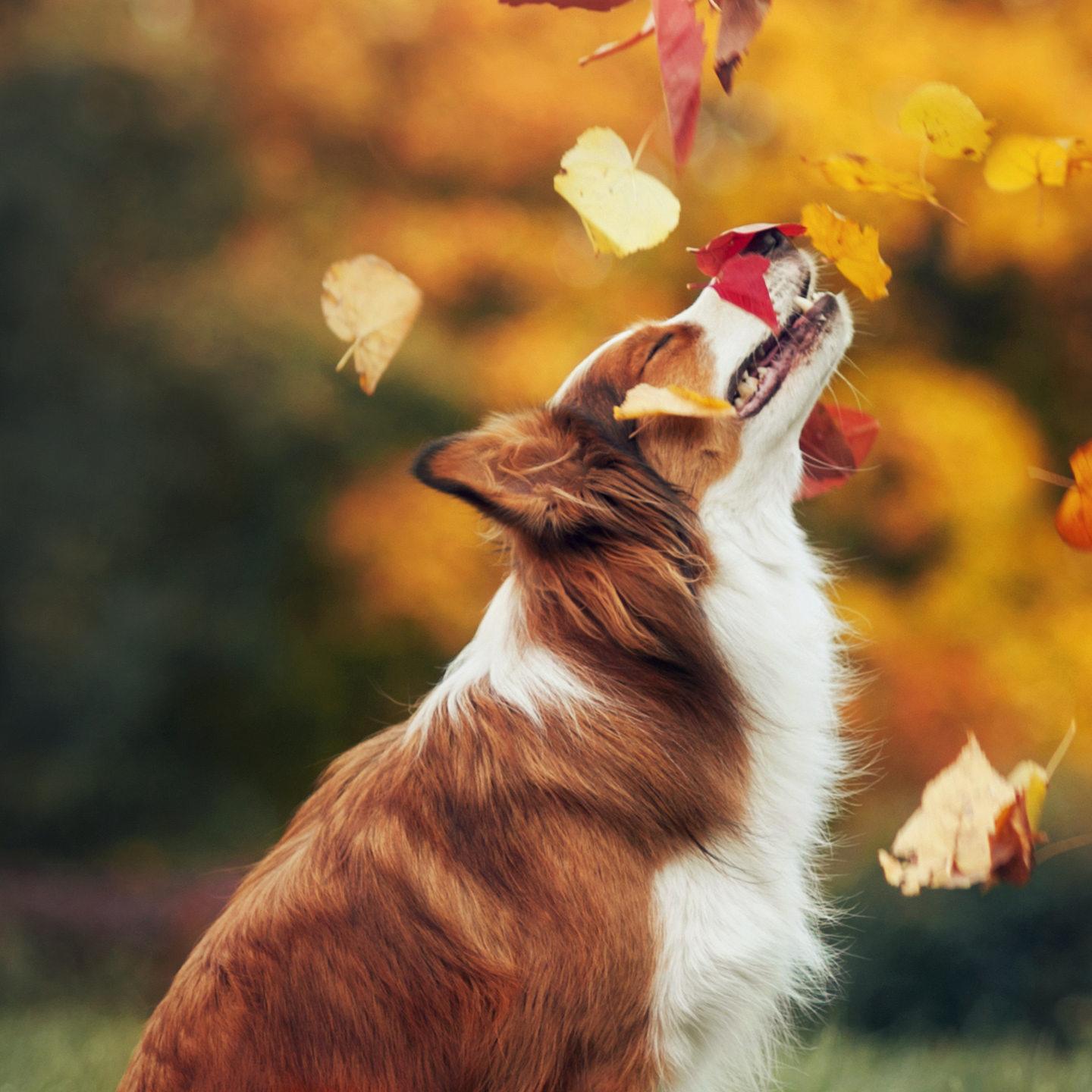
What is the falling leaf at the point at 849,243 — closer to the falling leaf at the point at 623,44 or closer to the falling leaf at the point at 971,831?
the falling leaf at the point at 623,44

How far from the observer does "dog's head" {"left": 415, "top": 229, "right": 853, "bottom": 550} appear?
3541 millimetres

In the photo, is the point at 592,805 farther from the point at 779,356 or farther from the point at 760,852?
the point at 779,356

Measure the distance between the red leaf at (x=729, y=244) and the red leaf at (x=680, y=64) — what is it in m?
0.74

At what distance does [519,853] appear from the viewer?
3.29m

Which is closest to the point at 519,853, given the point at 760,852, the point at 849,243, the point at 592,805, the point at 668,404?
the point at 592,805

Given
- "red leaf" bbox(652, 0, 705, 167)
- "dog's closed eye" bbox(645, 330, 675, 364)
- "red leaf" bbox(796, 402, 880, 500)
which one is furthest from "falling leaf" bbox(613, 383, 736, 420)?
"red leaf" bbox(796, 402, 880, 500)

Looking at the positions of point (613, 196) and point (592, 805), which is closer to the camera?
point (613, 196)

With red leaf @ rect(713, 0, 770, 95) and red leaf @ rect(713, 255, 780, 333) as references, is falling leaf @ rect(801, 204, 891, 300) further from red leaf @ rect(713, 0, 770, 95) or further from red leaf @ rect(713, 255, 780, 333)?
red leaf @ rect(713, 0, 770, 95)

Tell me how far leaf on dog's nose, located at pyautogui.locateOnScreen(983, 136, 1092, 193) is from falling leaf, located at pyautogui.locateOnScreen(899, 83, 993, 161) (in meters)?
0.08

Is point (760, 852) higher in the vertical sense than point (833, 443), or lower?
lower

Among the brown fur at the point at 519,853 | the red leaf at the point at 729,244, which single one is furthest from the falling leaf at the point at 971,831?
the red leaf at the point at 729,244

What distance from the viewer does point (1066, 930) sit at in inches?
257

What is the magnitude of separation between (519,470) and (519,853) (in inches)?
36.5

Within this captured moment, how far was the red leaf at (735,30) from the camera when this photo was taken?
299 centimetres
